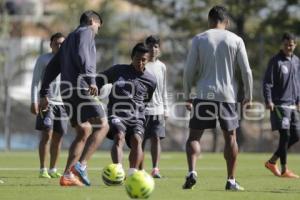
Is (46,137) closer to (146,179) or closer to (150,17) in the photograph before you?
(146,179)

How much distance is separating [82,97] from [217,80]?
1822 mm

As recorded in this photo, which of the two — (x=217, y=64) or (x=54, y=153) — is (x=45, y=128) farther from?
(x=217, y=64)

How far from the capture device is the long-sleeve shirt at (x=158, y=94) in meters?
17.1

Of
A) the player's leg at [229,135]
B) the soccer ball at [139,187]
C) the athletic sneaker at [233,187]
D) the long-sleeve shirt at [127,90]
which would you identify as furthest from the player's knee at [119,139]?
the soccer ball at [139,187]

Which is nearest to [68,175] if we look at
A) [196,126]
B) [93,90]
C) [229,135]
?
[93,90]

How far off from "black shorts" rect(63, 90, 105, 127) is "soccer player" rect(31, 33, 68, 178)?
8.46 feet

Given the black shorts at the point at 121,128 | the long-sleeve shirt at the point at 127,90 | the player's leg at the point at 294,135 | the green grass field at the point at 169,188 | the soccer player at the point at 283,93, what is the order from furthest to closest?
the player's leg at the point at 294,135 → the soccer player at the point at 283,93 → the long-sleeve shirt at the point at 127,90 → the black shorts at the point at 121,128 → the green grass field at the point at 169,188

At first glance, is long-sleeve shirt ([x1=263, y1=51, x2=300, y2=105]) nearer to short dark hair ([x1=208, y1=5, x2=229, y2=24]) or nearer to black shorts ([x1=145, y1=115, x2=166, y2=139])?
black shorts ([x1=145, y1=115, x2=166, y2=139])

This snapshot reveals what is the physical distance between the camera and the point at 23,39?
37.2m

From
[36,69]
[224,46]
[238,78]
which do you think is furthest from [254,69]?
[224,46]

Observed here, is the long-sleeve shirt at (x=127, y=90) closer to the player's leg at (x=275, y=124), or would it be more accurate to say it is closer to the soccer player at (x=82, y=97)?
the soccer player at (x=82, y=97)

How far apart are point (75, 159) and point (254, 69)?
19.1 m

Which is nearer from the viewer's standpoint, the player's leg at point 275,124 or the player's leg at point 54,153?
the player's leg at point 54,153

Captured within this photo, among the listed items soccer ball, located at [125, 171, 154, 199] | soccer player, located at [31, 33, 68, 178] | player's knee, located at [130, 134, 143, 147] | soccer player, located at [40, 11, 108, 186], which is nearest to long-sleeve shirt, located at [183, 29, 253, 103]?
player's knee, located at [130, 134, 143, 147]
